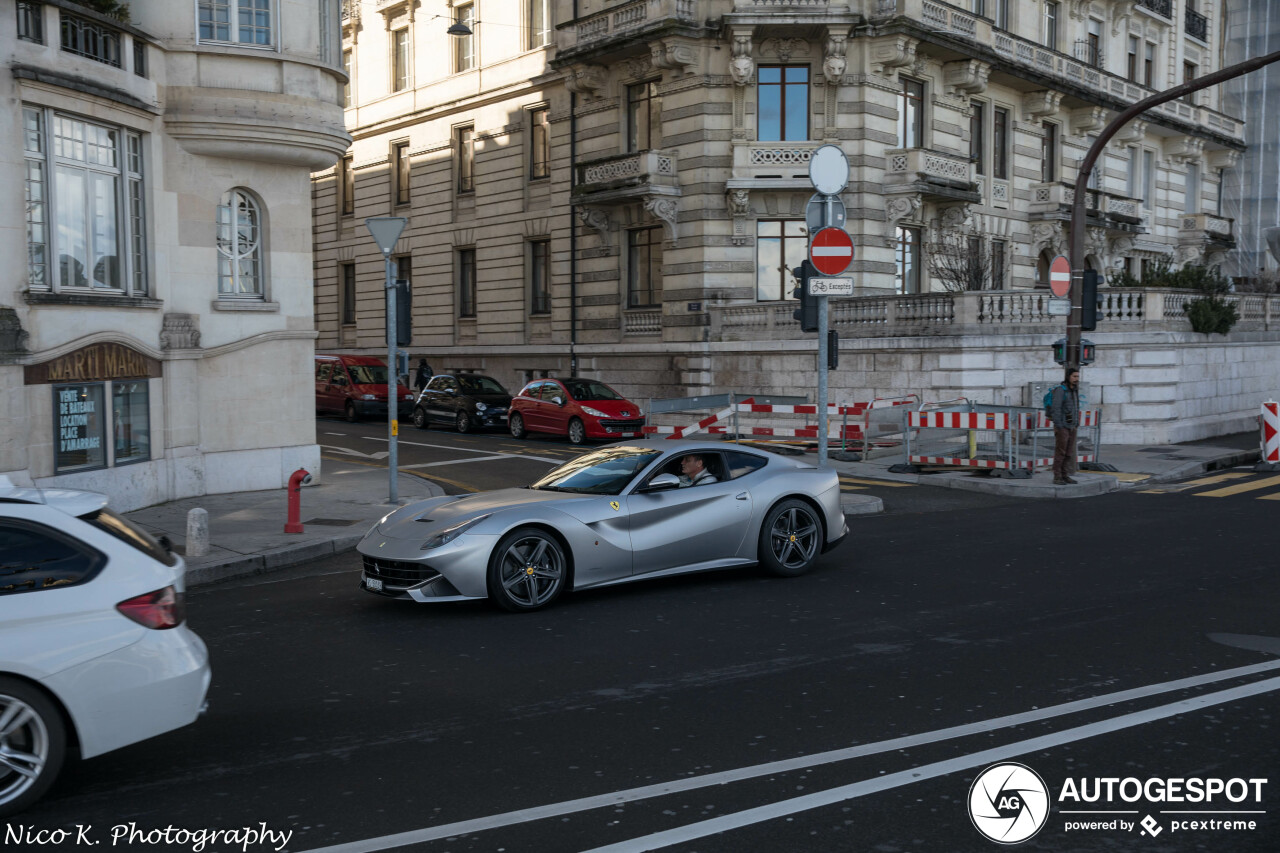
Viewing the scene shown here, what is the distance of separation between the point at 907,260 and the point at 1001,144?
667 centimetres

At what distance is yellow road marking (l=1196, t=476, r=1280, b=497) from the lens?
1677 centimetres

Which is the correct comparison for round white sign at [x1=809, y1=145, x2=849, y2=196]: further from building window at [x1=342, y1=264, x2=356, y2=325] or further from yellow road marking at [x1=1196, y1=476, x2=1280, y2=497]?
building window at [x1=342, y1=264, x2=356, y2=325]

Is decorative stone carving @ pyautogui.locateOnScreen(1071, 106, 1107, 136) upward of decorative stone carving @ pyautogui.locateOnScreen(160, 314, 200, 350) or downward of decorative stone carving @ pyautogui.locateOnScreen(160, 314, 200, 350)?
upward

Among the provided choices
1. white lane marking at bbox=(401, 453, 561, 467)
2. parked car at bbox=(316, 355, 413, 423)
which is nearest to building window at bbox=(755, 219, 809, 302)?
white lane marking at bbox=(401, 453, 561, 467)

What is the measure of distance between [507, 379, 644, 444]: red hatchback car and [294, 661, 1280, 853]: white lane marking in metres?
19.2

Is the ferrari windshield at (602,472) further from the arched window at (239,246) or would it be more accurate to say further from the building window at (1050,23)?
the building window at (1050,23)

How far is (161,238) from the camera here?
15797 mm

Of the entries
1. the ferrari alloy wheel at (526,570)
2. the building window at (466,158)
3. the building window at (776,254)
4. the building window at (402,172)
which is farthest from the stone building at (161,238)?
the building window at (402,172)

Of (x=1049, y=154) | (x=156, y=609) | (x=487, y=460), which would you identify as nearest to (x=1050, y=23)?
(x=1049, y=154)

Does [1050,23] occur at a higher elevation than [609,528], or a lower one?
higher

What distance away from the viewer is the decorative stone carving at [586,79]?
33000mm

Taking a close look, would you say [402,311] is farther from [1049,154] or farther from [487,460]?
[1049,154]

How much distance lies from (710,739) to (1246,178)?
50.4 meters

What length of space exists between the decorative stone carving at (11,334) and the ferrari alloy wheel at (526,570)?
743 centimetres
